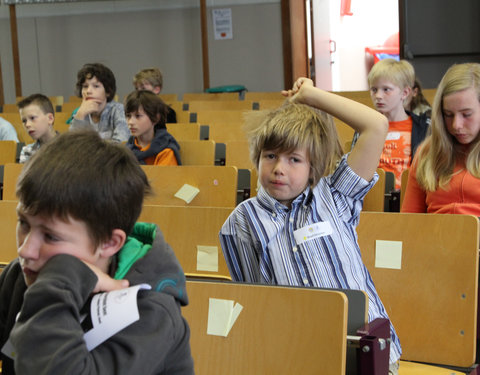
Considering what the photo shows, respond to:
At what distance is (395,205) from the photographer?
3133 mm

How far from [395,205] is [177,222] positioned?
3.57 ft

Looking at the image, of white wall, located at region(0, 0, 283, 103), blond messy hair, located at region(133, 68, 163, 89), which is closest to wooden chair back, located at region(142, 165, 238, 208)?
blond messy hair, located at region(133, 68, 163, 89)

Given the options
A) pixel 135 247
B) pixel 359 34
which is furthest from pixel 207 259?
pixel 359 34

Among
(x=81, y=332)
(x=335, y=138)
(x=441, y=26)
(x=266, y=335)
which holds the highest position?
(x=441, y=26)

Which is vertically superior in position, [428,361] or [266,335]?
[266,335]

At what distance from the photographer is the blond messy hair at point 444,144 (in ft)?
8.80

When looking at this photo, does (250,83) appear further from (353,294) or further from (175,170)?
(353,294)

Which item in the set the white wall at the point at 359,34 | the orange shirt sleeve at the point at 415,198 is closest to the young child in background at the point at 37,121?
the orange shirt sleeve at the point at 415,198

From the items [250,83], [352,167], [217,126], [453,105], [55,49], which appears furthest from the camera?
[55,49]

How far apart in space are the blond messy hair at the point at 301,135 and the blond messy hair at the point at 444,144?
85 cm

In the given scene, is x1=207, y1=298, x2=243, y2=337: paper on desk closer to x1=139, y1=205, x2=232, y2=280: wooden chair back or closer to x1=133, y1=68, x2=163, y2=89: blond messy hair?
x1=139, y1=205, x2=232, y2=280: wooden chair back

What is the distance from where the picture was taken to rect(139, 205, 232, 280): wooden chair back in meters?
2.65

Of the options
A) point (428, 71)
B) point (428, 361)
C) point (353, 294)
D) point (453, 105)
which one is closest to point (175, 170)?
point (453, 105)

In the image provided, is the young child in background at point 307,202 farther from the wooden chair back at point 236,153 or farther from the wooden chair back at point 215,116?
the wooden chair back at point 215,116
